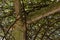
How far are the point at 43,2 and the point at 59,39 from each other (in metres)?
0.51

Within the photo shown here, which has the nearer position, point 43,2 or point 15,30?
point 15,30

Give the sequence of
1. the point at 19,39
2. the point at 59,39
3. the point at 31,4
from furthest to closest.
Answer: the point at 59,39 → the point at 31,4 → the point at 19,39

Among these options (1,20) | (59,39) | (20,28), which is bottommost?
(59,39)

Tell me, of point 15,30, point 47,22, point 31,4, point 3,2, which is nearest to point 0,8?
point 3,2

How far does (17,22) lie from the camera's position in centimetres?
150

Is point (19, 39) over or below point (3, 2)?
below

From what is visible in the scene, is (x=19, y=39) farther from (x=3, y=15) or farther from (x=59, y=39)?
(x=59, y=39)

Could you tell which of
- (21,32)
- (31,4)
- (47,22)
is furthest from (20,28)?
(31,4)

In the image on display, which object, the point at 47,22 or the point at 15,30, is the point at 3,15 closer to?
the point at 47,22

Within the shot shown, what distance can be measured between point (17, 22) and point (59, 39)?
38.2 inches

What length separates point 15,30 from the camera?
1553mm

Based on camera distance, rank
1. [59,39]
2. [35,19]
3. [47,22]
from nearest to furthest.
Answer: [35,19]
[47,22]
[59,39]

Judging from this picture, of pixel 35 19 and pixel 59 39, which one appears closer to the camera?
pixel 35 19

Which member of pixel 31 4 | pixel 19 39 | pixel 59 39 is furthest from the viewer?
pixel 59 39
